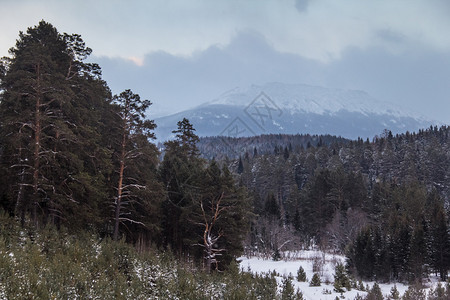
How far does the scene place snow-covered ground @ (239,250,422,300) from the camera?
23617mm

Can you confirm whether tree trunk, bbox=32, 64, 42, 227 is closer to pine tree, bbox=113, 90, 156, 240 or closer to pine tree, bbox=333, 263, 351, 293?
pine tree, bbox=113, 90, 156, 240

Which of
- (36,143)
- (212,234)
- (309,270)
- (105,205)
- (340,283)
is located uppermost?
(36,143)

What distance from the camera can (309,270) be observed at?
41688mm

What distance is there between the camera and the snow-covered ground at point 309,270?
23.6 m

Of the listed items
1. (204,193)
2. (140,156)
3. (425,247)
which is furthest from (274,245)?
(140,156)

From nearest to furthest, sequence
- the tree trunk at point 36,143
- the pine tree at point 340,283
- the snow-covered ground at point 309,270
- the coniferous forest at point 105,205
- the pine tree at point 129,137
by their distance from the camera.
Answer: the coniferous forest at point 105,205, the tree trunk at point 36,143, the pine tree at point 129,137, the snow-covered ground at point 309,270, the pine tree at point 340,283

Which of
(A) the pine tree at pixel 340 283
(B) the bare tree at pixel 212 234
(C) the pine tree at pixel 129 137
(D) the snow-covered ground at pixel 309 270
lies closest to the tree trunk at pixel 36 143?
(C) the pine tree at pixel 129 137

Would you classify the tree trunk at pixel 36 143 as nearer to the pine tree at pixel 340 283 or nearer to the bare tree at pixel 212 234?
the bare tree at pixel 212 234

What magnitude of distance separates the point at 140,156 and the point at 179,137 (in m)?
15.0

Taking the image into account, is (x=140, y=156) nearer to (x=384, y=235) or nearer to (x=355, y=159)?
(x=384, y=235)

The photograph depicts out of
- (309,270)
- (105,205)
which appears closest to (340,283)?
(309,270)

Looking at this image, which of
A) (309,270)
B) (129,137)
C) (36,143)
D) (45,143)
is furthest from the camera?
(309,270)

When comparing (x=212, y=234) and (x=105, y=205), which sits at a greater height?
(x=105, y=205)

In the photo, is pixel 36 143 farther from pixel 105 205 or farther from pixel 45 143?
pixel 105 205
